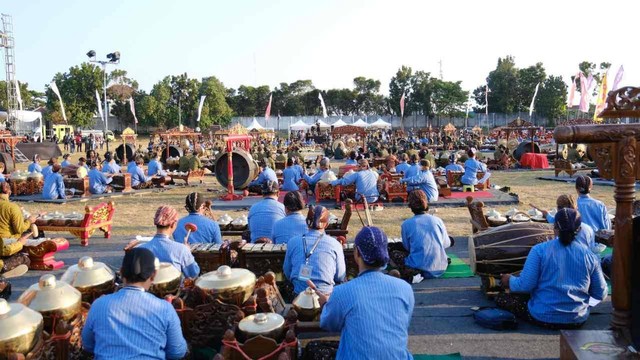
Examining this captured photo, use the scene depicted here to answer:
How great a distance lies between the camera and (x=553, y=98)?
49.9 m

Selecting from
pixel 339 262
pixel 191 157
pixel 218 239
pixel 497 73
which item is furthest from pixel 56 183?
pixel 497 73

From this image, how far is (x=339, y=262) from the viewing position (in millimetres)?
4609

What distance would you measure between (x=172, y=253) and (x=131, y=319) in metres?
1.77

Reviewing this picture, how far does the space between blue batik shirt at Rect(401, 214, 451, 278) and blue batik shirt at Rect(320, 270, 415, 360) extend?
9.88 feet

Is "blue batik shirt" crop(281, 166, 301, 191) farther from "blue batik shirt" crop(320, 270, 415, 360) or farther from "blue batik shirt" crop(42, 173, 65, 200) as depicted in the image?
"blue batik shirt" crop(320, 270, 415, 360)

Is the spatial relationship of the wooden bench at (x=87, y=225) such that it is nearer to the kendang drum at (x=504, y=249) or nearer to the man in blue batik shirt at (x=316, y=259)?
the man in blue batik shirt at (x=316, y=259)

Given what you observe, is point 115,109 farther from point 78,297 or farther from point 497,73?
point 78,297

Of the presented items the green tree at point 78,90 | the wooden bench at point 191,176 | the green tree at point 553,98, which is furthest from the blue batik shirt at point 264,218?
the green tree at point 553,98

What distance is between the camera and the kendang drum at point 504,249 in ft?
17.6

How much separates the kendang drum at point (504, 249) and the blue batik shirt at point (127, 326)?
343 cm

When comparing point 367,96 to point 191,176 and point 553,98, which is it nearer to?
point 553,98

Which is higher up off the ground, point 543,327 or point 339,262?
point 339,262

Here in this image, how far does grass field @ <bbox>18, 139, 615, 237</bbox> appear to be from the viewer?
32.3 ft

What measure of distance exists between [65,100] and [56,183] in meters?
38.6
